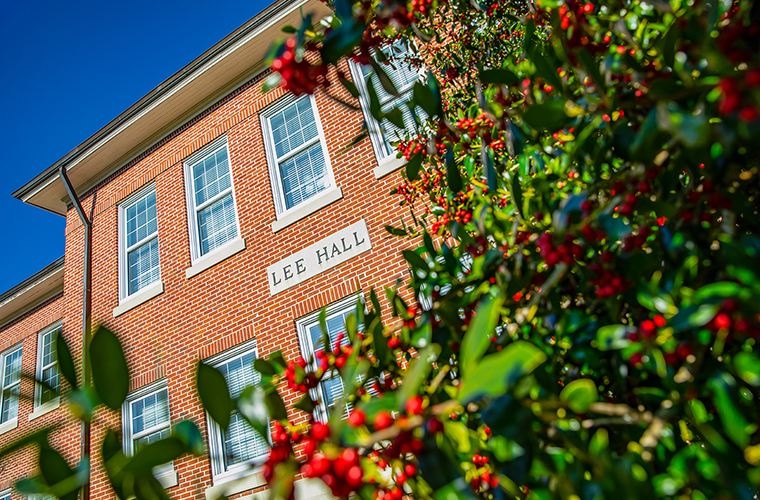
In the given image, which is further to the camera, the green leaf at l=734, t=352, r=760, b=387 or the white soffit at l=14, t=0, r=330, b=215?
the white soffit at l=14, t=0, r=330, b=215

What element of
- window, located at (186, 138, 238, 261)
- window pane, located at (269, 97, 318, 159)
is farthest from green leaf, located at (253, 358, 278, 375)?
window, located at (186, 138, 238, 261)

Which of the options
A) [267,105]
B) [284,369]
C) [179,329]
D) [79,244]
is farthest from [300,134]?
[284,369]

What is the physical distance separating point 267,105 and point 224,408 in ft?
26.0

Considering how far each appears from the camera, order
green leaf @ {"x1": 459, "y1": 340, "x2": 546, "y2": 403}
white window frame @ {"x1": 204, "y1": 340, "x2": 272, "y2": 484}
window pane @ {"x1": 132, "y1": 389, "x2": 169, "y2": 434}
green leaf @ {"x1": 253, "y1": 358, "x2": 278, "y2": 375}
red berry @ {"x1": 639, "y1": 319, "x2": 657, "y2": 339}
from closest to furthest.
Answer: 1. green leaf @ {"x1": 459, "y1": 340, "x2": 546, "y2": 403}
2. red berry @ {"x1": 639, "y1": 319, "x2": 657, "y2": 339}
3. green leaf @ {"x1": 253, "y1": 358, "x2": 278, "y2": 375}
4. white window frame @ {"x1": 204, "y1": 340, "x2": 272, "y2": 484}
5. window pane @ {"x1": 132, "y1": 389, "x2": 169, "y2": 434}

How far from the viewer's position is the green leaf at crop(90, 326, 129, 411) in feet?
1.98

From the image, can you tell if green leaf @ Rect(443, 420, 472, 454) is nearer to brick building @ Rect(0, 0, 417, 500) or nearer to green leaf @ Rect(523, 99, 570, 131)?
green leaf @ Rect(523, 99, 570, 131)

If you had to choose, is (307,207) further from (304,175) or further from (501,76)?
(501,76)

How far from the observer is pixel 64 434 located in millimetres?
8891

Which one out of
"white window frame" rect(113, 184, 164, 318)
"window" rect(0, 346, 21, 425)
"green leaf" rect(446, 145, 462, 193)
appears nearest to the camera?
"green leaf" rect(446, 145, 462, 193)

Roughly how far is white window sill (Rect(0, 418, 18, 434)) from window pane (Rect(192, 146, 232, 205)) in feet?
24.8

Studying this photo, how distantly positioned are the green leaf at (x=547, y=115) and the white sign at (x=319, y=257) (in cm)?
540

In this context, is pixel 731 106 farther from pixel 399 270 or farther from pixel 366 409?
pixel 399 270

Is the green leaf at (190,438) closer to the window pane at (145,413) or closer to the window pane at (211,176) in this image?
the window pane at (211,176)

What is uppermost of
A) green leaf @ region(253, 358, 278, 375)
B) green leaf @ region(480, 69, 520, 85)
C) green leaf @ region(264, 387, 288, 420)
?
green leaf @ region(480, 69, 520, 85)
